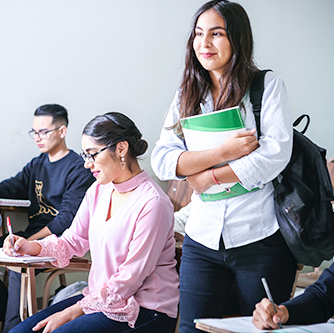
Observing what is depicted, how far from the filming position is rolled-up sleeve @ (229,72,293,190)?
1.02 meters

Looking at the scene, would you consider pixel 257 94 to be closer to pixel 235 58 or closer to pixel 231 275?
pixel 235 58

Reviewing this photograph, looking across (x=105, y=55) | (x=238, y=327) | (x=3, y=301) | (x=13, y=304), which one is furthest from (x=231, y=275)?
(x=105, y=55)

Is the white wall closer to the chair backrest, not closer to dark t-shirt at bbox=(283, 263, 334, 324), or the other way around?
the chair backrest

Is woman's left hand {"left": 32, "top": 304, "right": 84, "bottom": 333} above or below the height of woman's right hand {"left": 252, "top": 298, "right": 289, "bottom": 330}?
below

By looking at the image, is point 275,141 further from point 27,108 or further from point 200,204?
point 27,108

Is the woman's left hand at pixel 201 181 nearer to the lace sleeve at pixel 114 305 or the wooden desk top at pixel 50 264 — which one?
the lace sleeve at pixel 114 305

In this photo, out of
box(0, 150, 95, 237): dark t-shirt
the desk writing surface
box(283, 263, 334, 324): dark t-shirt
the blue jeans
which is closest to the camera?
the desk writing surface

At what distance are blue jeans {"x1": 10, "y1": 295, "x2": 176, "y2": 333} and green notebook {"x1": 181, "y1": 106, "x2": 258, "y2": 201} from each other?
1.62ft

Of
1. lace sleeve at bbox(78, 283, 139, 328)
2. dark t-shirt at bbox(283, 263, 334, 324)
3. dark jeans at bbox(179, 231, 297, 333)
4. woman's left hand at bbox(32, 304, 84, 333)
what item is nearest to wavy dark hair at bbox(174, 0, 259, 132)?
dark jeans at bbox(179, 231, 297, 333)

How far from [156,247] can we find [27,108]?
1709 millimetres

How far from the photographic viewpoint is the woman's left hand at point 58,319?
137cm

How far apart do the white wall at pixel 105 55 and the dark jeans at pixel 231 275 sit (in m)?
1.96

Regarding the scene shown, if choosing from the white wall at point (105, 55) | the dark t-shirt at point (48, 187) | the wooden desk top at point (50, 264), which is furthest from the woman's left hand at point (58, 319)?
the white wall at point (105, 55)

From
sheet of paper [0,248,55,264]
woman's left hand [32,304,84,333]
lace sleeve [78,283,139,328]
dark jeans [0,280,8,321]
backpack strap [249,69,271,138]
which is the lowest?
dark jeans [0,280,8,321]
